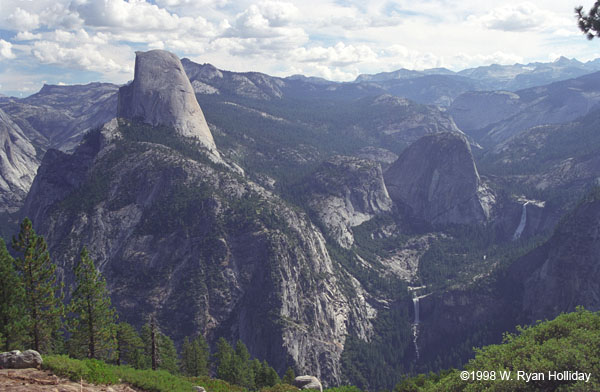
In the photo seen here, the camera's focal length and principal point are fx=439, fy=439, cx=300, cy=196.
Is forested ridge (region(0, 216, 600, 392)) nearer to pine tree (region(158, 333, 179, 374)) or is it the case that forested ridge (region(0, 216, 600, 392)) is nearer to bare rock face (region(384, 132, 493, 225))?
pine tree (region(158, 333, 179, 374))

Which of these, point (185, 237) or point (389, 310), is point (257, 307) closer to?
point (185, 237)

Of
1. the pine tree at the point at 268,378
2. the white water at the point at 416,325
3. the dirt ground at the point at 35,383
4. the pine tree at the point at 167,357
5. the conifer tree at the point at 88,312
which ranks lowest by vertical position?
the white water at the point at 416,325

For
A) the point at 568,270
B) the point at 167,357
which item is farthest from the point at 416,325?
the point at 167,357

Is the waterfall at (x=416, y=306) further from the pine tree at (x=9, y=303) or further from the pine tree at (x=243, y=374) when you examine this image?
the pine tree at (x=9, y=303)

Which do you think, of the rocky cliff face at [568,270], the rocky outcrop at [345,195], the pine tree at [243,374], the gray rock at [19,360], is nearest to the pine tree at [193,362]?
the pine tree at [243,374]

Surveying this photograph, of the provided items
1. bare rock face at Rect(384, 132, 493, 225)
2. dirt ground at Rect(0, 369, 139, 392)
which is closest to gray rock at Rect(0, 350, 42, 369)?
dirt ground at Rect(0, 369, 139, 392)

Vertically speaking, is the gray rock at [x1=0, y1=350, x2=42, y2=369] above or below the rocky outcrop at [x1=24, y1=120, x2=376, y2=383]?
above

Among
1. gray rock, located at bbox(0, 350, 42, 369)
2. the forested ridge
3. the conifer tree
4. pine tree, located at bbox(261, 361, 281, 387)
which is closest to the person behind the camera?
gray rock, located at bbox(0, 350, 42, 369)
